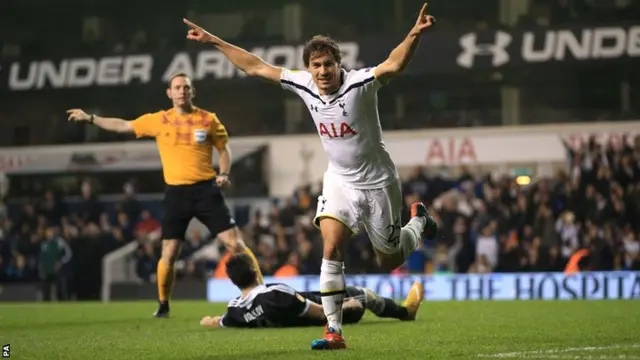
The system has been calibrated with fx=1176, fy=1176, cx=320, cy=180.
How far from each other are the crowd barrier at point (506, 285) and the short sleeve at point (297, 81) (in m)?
10.5

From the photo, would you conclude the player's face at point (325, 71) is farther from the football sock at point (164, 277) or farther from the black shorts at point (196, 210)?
the football sock at point (164, 277)

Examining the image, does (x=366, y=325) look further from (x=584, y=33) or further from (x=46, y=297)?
(x=584, y=33)

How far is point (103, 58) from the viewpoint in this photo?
29.7 metres

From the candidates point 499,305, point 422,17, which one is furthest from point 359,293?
point 499,305

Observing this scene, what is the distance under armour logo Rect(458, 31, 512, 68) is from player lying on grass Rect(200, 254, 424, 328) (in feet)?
55.2

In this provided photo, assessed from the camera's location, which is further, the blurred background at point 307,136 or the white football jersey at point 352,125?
the blurred background at point 307,136

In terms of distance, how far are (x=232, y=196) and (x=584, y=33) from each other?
8.99m

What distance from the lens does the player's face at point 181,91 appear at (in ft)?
40.4

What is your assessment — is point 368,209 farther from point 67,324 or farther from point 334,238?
point 67,324

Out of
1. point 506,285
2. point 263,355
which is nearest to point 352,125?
point 263,355

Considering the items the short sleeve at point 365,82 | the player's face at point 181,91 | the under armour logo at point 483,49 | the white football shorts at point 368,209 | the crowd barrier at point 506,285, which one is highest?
the under armour logo at point 483,49

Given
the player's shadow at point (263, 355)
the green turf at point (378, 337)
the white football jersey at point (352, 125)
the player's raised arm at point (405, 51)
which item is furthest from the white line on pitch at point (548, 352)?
the player's raised arm at point (405, 51)

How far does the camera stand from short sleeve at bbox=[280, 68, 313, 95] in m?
8.16

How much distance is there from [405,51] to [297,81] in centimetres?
95
